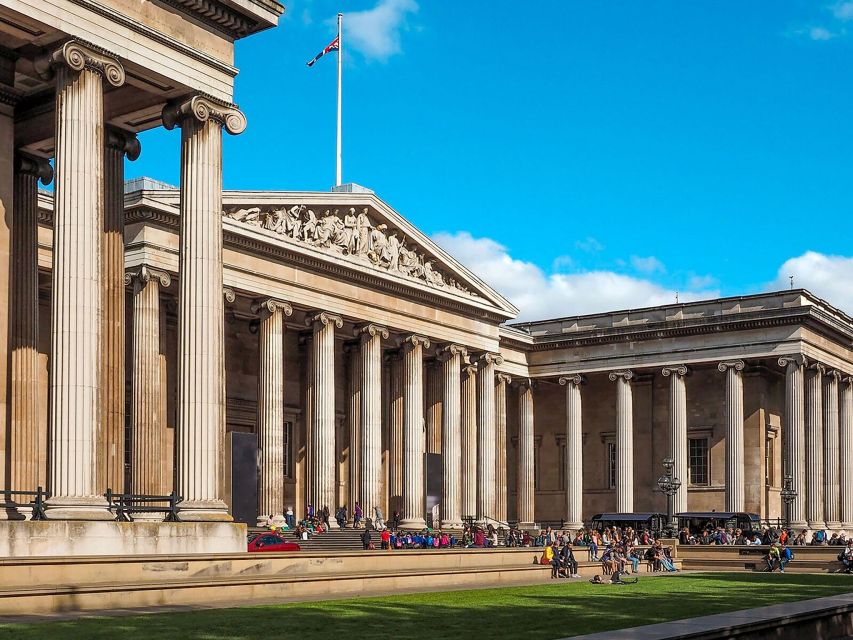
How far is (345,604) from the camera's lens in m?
24.6

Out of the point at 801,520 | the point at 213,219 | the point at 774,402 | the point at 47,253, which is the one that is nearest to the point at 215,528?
the point at 213,219

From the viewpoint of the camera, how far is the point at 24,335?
28.0 m

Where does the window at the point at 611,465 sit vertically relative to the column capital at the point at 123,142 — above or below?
below

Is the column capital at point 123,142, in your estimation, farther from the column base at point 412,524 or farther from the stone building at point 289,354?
the column base at point 412,524

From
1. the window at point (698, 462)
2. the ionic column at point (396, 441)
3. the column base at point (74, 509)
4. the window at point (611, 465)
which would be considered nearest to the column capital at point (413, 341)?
the ionic column at point (396, 441)

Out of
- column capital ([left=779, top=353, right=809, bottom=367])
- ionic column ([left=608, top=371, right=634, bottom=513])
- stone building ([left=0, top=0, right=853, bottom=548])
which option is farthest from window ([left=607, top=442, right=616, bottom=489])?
column capital ([left=779, top=353, right=809, bottom=367])

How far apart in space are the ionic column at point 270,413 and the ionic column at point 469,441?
15.8m

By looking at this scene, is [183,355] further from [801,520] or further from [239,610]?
[801,520]

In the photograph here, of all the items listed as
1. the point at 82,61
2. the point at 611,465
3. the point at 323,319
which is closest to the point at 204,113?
the point at 82,61

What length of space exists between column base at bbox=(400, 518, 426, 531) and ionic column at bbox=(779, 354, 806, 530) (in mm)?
20598

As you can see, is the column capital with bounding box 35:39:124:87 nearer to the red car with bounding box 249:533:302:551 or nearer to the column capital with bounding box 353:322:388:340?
the red car with bounding box 249:533:302:551

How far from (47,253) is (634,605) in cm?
2650

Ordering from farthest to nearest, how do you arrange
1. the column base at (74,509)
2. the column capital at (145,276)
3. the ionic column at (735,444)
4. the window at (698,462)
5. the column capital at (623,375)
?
the window at (698,462) → the column capital at (623,375) → the ionic column at (735,444) → the column capital at (145,276) → the column base at (74,509)

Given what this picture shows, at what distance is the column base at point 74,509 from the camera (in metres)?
24.6
